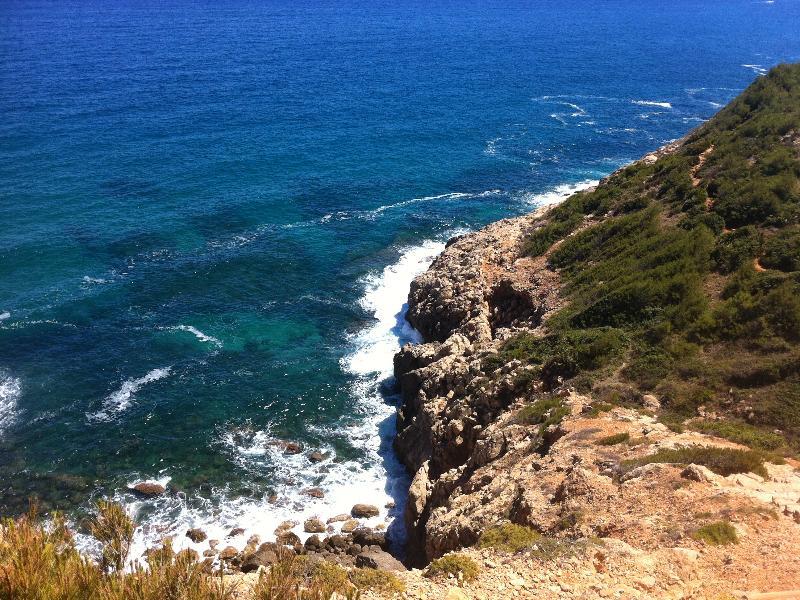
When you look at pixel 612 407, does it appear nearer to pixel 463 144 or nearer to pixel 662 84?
pixel 463 144

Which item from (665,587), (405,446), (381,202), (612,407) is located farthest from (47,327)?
(665,587)

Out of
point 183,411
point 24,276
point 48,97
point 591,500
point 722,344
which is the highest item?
point 48,97

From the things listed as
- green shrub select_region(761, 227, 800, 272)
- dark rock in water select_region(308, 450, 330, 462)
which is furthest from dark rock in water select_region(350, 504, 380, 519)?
green shrub select_region(761, 227, 800, 272)

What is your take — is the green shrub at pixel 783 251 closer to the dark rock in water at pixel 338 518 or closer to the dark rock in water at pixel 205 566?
the dark rock in water at pixel 338 518

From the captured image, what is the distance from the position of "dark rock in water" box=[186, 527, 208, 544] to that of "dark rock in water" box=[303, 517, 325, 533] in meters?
5.56

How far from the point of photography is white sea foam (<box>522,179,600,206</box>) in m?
73.9

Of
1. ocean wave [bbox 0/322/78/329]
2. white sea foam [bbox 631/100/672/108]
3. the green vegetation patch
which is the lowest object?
ocean wave [bbox 0/322/78/329]

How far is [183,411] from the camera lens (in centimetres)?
4191

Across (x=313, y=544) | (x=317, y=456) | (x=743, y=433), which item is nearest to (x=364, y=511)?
(x=313, y=544)

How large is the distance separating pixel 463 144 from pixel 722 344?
6696 centimetres

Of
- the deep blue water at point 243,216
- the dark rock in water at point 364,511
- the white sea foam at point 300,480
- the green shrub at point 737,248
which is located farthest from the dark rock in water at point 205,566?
the green shrub at point 737,248

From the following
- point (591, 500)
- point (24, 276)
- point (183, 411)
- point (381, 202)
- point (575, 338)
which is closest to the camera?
point (591, 500)

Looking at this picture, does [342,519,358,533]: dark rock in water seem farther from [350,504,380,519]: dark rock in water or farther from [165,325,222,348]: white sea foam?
[165,325,222,348]: white sea foam

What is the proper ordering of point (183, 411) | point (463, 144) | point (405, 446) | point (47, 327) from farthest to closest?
point (463, 144) < point (47, 327) < point (183, 411) < point (405, 446)
